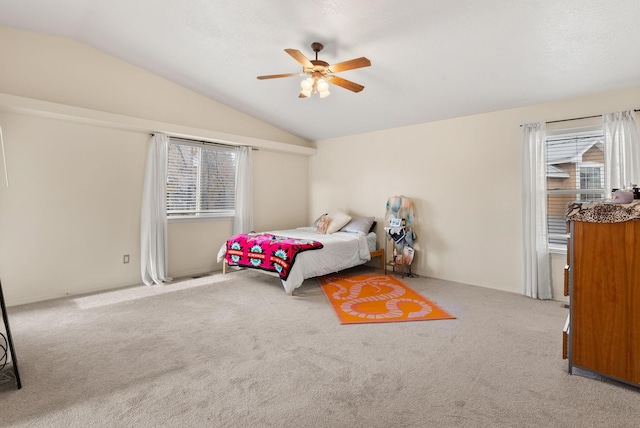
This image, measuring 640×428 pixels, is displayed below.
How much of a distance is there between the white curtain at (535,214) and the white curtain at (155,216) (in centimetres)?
480

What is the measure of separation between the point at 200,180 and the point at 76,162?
161 centimetres

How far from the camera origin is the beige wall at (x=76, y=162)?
136 inches

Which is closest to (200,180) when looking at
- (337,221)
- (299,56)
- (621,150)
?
(337,221)

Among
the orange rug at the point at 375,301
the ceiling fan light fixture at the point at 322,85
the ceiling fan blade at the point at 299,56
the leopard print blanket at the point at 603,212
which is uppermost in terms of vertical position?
the ceiling fan blade at the point at 299,56

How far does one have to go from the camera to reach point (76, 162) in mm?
3834

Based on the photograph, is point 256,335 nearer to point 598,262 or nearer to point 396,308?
point 396,308

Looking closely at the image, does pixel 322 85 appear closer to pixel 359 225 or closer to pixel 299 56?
pixel 299 56

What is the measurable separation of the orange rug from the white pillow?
2.75 ft

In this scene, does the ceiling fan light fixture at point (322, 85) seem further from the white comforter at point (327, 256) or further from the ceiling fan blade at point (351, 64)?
the white comforter at point (327, 256)

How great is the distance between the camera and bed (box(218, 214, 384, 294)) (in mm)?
3904

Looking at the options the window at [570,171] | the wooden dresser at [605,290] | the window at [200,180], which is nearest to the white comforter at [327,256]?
the window at [200,180]

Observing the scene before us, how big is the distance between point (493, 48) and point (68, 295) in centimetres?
542

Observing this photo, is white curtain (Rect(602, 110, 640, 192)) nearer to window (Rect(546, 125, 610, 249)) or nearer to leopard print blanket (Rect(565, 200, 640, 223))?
window (Rect(546, 125, 610, 249))

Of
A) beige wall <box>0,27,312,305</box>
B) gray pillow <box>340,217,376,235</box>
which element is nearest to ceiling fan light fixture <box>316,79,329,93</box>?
beige wall <box>0,27,312,305</box>
